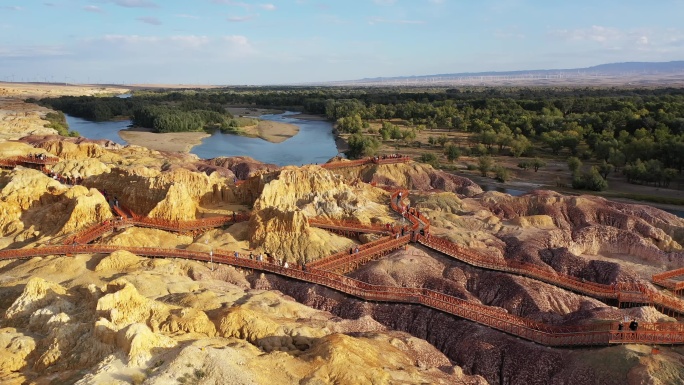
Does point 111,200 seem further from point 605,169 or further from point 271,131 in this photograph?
point 271,131

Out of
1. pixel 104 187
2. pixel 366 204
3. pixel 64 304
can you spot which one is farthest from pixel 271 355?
pixel 104 187

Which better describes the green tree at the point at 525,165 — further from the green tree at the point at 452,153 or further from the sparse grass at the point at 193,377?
the sparse grass at the point at 193,377

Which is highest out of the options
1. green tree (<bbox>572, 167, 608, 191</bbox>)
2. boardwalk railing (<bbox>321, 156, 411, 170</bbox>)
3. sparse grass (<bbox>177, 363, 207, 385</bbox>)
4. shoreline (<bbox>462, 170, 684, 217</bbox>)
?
sparse grass (<bbox>177, 363, 207, 385</bbox>)

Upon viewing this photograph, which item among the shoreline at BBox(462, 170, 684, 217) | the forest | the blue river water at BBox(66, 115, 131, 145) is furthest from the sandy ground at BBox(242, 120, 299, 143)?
the shoreline at BBox(462, 170, 684, 217)

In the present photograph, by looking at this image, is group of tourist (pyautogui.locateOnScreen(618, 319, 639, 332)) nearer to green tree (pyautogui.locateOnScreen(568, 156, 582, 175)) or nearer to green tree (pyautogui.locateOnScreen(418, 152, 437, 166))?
green tree (pyautogui.locateOnScreen(568, 156, 582, 175))

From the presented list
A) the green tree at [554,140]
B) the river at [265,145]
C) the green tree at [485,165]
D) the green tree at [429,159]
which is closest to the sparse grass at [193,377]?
the green tree at [485,165]
